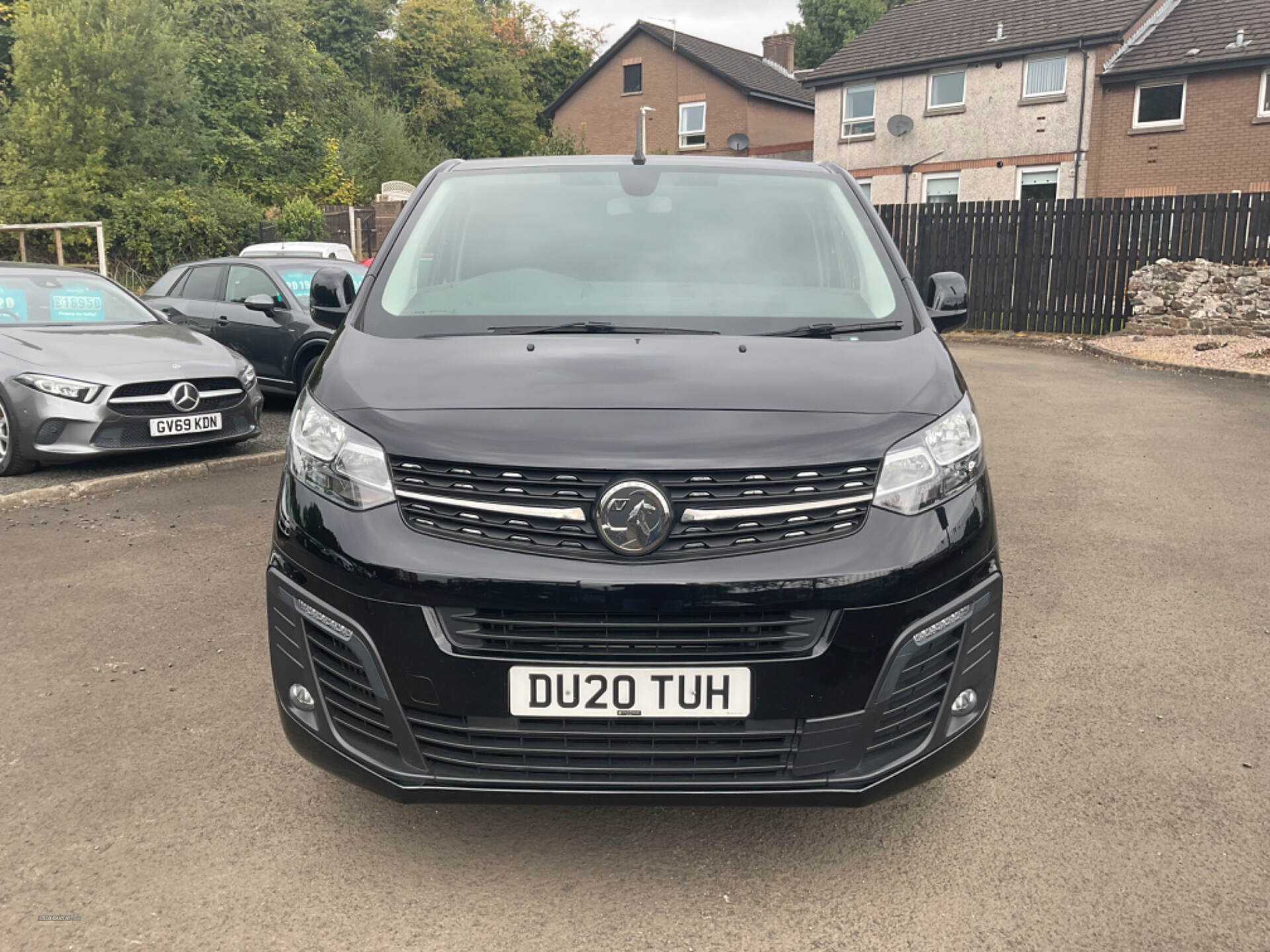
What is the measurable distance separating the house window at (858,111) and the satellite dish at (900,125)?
101 cm

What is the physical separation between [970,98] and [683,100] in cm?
1391

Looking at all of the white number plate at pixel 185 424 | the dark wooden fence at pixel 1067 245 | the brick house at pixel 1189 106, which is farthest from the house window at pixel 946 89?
the white number plate at pixel 185 424

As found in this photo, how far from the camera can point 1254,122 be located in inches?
1033

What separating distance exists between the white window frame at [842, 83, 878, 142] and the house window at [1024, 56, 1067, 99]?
4609 mm

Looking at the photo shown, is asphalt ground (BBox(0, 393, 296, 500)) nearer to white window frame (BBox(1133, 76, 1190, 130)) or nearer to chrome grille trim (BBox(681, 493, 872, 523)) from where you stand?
chrome grille trim (BBox(681, 493, 872, 523))

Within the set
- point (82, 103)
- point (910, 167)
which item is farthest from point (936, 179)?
point (82, 103)

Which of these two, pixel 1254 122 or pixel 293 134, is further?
pixel 293 134

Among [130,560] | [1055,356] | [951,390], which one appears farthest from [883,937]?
[1055,356]

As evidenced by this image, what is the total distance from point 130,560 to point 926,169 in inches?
1178

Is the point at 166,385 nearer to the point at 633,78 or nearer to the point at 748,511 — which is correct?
the point at 748,511

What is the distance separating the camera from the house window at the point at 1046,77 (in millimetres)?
28922

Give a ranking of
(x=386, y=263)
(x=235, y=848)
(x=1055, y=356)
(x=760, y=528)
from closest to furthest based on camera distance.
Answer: (x=760, y=528) → (x=235, y=848) → (x=386, y=263) → (x=1055, y=356)

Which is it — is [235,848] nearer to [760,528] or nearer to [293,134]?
[760,528]

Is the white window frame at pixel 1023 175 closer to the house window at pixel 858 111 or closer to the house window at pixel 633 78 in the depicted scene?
the house window at pixel 858 111
